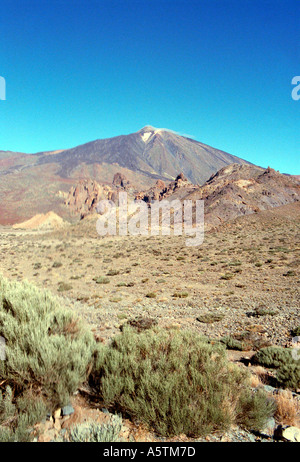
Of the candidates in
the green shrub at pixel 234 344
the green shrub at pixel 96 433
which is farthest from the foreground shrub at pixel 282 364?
the green shrub at pixel 96 433

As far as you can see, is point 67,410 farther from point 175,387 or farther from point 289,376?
point 289,376

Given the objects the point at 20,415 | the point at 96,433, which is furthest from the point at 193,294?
the point at 20,415

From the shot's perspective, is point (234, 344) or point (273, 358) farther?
point (234, 344)

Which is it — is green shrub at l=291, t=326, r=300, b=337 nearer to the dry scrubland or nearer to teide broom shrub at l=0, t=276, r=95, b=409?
the dry scrubland

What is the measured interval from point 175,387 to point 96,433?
904mm

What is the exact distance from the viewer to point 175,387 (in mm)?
2662

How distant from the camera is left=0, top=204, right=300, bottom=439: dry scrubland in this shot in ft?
15.0

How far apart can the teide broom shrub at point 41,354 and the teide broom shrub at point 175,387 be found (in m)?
0.34

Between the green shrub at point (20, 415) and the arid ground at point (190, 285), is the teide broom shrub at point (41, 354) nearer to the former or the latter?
the green shrub at point (20, 415)

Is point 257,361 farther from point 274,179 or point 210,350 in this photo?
point 274,179

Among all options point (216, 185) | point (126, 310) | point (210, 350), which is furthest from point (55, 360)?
point (216, 185)

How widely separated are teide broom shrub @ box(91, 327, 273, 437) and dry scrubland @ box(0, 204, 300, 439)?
1.2 inches

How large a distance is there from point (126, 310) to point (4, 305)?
18.8 feet

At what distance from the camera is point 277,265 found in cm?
1430
